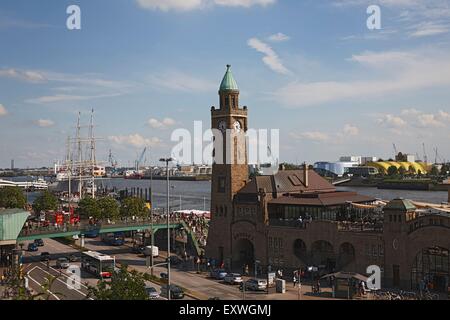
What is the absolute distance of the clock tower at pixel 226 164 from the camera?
65750 mm

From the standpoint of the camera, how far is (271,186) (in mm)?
64062

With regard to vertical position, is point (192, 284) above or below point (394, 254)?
below

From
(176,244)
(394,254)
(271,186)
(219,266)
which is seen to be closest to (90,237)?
(176,244)

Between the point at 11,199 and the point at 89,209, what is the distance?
26.5 meters

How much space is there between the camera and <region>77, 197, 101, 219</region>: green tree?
90550mm

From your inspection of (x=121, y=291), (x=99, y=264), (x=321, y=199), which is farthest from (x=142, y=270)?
(x=121, y=291)

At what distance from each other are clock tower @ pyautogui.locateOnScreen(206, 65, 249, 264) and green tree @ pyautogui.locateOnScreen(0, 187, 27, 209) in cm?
5414

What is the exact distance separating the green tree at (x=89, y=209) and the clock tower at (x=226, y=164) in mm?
29550

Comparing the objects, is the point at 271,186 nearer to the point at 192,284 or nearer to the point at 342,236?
the point at 342,236

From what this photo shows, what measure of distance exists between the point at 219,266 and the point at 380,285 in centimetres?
2118

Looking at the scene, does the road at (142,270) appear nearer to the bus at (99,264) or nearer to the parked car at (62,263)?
the bus at (99,264)

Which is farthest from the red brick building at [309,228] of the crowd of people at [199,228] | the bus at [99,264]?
the bus at [99,264]

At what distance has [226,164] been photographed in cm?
6606
